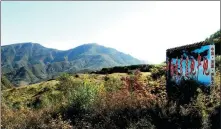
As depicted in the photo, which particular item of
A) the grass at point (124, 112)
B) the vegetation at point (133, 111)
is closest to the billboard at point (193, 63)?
the vegetation at point (133, 111)

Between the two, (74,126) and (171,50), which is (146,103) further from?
(171,50)

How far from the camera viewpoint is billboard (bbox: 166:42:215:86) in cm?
1258

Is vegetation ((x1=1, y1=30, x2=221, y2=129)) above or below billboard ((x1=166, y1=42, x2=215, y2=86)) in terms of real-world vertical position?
below

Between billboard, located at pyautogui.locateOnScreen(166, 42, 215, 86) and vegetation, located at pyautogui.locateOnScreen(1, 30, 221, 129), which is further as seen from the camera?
billboard, located at pyautogui.locateOnScreen(166, 42, 215, 86)

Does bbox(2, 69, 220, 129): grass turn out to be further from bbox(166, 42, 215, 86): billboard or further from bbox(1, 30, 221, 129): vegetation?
bbox(166, 42, 215, 86): billboard

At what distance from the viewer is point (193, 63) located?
13242 mm

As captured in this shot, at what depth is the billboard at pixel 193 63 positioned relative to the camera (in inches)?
495

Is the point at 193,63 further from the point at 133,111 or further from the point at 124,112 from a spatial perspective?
the point at 124,112

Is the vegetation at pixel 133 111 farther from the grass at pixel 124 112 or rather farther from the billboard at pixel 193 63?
the billboard at pixel 193 63

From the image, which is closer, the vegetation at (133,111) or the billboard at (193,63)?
the vegetation at (133,111)

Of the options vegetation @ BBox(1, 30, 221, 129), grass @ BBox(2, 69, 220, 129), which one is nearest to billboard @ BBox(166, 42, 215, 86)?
vegetation @ BBox(1, 30, 221, 129)

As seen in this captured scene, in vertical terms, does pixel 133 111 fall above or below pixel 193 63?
below

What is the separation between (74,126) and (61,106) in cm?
226

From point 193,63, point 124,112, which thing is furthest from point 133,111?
point 193,63
